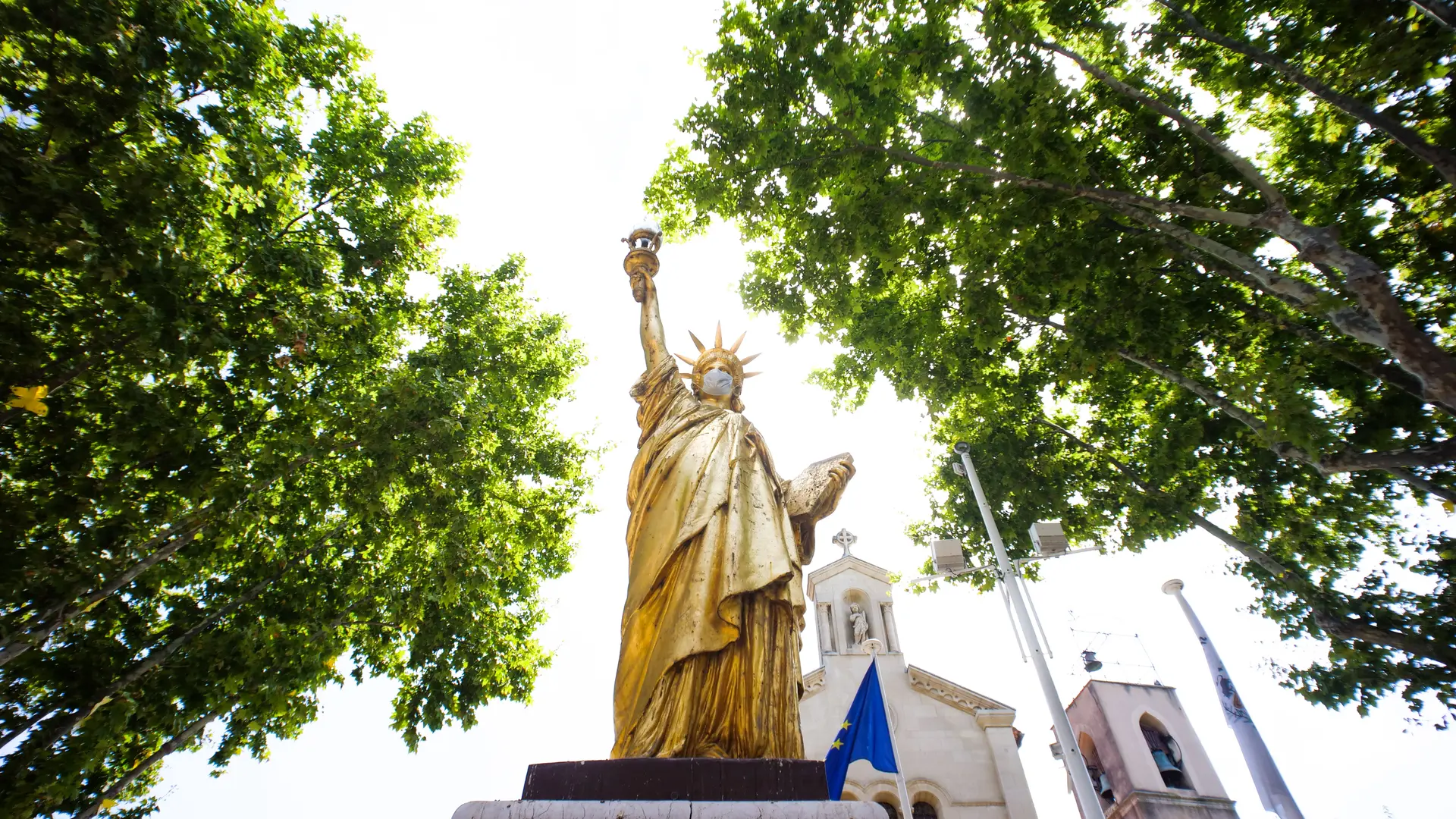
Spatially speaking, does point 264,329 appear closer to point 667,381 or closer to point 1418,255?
point 667,381

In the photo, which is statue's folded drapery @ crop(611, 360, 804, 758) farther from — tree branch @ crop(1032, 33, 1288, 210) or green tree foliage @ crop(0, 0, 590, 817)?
tree branch @ crop(1032, 33, 1288, 210)

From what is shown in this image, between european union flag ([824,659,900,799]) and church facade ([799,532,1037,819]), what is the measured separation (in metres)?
6.82

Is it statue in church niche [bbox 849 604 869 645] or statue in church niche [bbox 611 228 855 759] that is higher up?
statue in church niche [bbox 849 604 869 645]

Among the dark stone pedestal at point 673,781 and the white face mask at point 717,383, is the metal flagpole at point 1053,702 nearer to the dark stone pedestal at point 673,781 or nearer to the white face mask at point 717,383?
the white face mask at point 717,383

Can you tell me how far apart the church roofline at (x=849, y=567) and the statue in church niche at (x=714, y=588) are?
18.3m

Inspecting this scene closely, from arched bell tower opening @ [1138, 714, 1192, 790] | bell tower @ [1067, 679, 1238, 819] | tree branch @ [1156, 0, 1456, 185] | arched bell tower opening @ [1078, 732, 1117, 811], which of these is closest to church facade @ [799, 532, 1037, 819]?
bell tower @ [1067, 679, 1238, 819]

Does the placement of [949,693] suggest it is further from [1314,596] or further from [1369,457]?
[1369,457]

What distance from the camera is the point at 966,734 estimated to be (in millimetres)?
17891

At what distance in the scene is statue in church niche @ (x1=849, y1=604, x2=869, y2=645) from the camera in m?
21.4

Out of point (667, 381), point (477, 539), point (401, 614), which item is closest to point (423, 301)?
point (477, 539)

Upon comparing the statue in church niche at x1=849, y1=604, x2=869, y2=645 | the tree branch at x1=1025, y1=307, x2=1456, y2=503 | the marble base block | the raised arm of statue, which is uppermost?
the statue in church niche at x1=849, y1=604, x2=869, y2=645

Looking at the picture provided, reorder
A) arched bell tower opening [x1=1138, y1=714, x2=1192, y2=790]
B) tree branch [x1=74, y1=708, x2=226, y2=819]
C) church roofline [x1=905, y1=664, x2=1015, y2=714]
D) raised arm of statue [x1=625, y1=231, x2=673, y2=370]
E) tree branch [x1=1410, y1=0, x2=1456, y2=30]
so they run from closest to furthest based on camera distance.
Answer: tree branch [x1=1410, y1=0, x2=1456, y2=30] < raised arm of statue [x1=625, y1=231, x2=673, y2=370] < tree branch [x1=74, y1=708, x2=226, y2=819] < church roofline [x1=905, y1=664, x2=1015, y2=714] < arched bell tower opening [x1=1138, y1=714, x2=1192, y2=790]

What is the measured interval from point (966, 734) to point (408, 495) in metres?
15.5

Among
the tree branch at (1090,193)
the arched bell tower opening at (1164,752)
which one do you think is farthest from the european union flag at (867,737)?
the arched bell tower opening at (1164,752)
